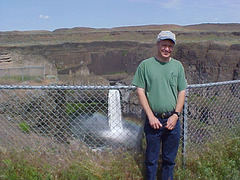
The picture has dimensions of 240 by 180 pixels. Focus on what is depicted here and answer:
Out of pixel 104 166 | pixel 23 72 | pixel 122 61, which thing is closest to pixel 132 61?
pixel 122 61

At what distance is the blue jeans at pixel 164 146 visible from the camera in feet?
9.79

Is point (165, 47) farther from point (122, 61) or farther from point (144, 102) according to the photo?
point (122, 61)

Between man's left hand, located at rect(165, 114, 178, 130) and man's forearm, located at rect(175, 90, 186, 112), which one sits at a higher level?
man's forearm, located at rect(175, 90, 186, 112)

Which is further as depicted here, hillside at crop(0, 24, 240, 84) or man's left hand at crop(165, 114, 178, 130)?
hillside at crop(0, 24, 240, 84)

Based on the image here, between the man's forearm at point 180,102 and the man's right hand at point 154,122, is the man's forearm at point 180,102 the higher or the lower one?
the higher one

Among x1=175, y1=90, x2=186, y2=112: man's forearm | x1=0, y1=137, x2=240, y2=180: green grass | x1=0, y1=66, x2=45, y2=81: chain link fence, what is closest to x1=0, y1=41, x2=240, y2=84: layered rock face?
x1=0, y1=66, x2=45, y2=81: chain link fence

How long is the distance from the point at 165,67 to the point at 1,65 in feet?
65.6

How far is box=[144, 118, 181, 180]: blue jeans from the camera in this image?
9.79ft

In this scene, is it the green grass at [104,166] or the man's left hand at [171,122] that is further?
the green grass at [104,166]

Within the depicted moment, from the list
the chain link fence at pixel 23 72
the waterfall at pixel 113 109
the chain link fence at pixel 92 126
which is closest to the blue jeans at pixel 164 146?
the chain link fence at pixel 92 126

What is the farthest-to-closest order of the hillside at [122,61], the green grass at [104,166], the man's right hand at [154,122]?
the hillside at [122,61], the green grass at [104,166], the man's right hand at [154,122]

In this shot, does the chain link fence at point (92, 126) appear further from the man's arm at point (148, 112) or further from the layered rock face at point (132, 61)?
the layered rock face at point (132, 61)

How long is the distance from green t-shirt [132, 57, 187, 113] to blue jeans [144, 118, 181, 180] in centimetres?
18

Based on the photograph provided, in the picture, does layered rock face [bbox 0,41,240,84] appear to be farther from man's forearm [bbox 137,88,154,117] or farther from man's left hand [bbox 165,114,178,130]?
man's left hand [bbox 165,114,178,130]
